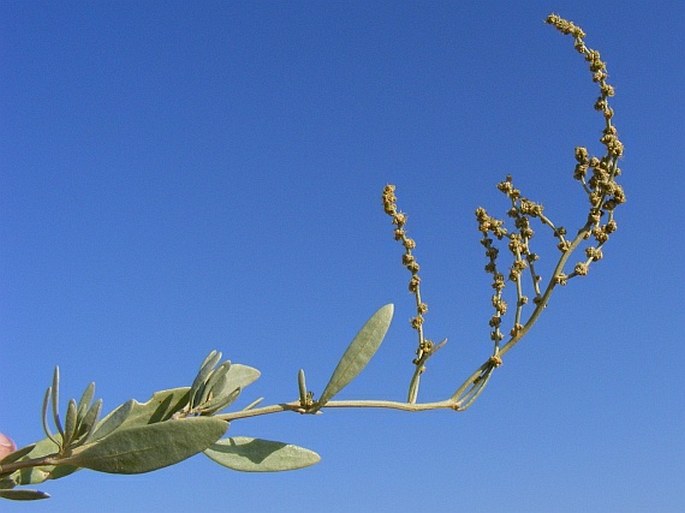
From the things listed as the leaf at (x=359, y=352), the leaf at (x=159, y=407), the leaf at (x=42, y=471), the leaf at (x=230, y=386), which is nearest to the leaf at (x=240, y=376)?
the leaf at (x=230, y=386)

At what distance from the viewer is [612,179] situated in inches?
82.7

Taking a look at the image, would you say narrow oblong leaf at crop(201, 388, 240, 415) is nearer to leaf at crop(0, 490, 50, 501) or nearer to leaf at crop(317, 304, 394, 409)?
leaf at crop(317, 304, 394, 409)

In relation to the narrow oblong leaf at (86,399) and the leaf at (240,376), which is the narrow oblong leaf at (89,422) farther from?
the leaf at (240,376)

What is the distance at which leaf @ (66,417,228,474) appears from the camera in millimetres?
1546

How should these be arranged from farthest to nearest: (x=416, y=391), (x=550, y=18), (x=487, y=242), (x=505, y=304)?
(x=550, y=18)
(x=487, y=242)
(x=505, y=304)
(x=416, y=391)

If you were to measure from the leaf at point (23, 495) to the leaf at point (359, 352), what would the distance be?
0.58 meters

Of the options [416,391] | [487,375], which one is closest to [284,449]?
[416,391]

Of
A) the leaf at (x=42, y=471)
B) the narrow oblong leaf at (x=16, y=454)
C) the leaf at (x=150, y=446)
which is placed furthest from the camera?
the leaf at (x=42, y=471)

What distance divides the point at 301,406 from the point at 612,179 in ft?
3.16

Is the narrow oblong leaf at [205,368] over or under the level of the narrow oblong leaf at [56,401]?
over

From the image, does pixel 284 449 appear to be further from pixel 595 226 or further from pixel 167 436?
pixel 595 226

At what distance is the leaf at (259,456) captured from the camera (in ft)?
6.25

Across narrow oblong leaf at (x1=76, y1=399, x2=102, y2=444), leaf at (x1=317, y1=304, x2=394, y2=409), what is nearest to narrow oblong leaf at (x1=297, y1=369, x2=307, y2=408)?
leaf at (x1=317, y1=304, x2=394, y2=409)

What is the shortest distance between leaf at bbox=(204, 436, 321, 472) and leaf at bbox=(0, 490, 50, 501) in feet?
1.31
